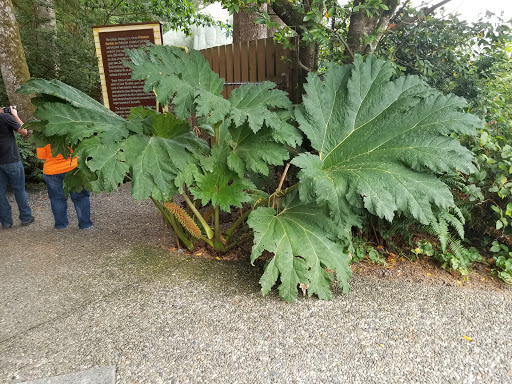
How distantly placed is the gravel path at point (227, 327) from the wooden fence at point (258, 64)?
2.41 meters

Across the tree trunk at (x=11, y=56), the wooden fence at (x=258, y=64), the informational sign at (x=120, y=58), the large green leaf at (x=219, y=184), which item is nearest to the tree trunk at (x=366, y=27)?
the wooden fence at (x=258, y=64)

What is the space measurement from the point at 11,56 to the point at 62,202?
3467 mm

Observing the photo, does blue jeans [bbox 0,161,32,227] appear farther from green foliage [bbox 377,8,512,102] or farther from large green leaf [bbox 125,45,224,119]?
green foliage [bbox 377,8,512,102]

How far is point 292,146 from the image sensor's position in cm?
241

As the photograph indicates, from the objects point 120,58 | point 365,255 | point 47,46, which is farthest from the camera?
point 47,46

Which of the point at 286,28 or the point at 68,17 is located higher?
the point at 68,17

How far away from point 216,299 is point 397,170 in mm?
1533

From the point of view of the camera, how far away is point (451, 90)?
12.0 feet

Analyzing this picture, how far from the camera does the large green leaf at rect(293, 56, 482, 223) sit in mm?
2217

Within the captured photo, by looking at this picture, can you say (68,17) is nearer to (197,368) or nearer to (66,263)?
(66,263)

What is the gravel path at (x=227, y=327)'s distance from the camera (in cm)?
186

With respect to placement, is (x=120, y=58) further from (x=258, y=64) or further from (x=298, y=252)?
(x=298, y=252)

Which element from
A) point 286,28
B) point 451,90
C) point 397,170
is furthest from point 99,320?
point 451,90

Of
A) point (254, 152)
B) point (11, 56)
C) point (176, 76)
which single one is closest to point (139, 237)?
point (254, 152)
